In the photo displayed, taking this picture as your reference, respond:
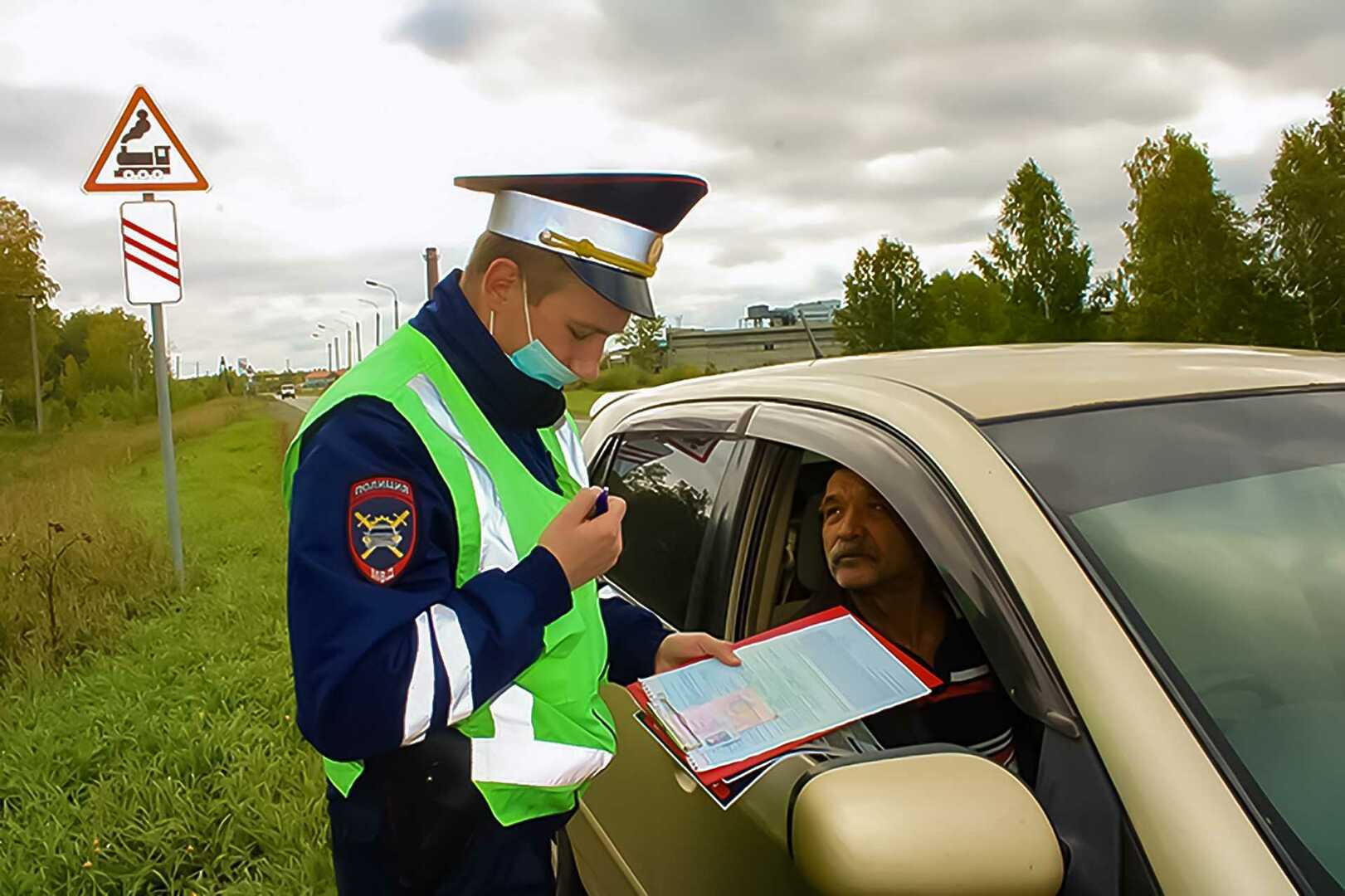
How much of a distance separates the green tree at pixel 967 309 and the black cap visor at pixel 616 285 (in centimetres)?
4232

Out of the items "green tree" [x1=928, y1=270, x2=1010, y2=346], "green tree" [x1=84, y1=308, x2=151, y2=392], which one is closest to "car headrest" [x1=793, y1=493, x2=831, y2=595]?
"green tree" [x1=928, y1=270, x2=1010, y2=346]

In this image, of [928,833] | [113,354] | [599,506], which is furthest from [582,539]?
[113,354]

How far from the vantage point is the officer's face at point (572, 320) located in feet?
5.39

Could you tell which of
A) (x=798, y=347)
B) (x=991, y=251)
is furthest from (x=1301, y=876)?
(x=991, y=251)

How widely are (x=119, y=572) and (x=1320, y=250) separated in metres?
35.3

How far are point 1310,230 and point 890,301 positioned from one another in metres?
15.9

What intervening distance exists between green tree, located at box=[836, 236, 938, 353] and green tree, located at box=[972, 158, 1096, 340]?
4.02 metres

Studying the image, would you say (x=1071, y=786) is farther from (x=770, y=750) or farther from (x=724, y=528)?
(x=724, y=528)

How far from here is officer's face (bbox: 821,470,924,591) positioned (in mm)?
2123

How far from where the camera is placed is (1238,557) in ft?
4.78

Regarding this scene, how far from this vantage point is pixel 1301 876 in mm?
1072

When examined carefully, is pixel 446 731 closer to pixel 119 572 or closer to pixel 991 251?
pixel 119 572

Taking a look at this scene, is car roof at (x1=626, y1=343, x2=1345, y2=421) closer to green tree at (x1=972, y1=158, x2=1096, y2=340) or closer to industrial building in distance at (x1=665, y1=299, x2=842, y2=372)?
industrial building in distance at (x1=665, y1=299, x2=842, y2=372)

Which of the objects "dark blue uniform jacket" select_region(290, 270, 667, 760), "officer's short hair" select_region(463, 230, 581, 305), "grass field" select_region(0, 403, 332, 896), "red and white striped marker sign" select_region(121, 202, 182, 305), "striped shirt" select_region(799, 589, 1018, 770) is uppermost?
"red and white striped marker sign" select_region(121, 202, 182, 305)
